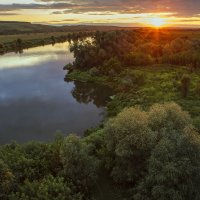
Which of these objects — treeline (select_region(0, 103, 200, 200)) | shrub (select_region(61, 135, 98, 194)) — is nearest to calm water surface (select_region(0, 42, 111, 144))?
treeline (select_region(0, 103, 200, 200))

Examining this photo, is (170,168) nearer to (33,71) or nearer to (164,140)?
(164,140)

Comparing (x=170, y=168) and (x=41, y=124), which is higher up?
(x=170, y=168)

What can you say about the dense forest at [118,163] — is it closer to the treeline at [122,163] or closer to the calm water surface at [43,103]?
the treeline at [122,163]

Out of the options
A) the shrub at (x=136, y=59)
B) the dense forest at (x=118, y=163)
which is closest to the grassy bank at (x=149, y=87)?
the shrub at (x=136, y=59)

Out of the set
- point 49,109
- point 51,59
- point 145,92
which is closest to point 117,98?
point 145,92

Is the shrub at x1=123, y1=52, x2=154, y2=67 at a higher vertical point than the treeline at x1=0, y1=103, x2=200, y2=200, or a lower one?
lower

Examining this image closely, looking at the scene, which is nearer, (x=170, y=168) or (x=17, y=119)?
(x=170, y=168)

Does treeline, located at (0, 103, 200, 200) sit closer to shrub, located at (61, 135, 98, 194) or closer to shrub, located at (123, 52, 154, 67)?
shrub, located at (61, 135, 98, 194)
